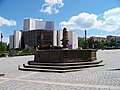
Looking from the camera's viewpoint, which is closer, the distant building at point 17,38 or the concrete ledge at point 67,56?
the concrete ledge at point 67,56

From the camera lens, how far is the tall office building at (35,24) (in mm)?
130650

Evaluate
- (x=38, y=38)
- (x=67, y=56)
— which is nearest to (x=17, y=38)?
(x=38, y=38)

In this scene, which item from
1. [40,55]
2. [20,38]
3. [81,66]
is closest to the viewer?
[81,66]

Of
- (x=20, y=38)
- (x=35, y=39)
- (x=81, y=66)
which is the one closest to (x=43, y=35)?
(x=35, y=39)

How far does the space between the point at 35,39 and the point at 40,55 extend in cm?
9809

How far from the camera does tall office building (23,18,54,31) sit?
13065cm

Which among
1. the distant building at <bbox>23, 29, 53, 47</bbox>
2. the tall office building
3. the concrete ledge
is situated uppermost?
the tall office building

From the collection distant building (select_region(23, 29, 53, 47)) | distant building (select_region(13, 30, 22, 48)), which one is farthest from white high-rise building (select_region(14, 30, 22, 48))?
distant building (select_region(23, 29, 53, 47))

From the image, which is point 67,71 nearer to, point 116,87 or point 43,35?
point 116,87

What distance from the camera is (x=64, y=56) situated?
1858 cm

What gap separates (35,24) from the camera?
137 m

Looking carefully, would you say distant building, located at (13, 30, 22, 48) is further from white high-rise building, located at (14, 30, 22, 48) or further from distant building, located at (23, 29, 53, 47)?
distant building, located at (23, 29, 53, 47)

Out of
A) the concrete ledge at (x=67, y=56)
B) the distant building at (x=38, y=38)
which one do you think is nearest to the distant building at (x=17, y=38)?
the distant building at (x=38, y=38)

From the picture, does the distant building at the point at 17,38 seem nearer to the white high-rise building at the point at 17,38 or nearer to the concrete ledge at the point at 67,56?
the white high-rise building at the point at 17,38
